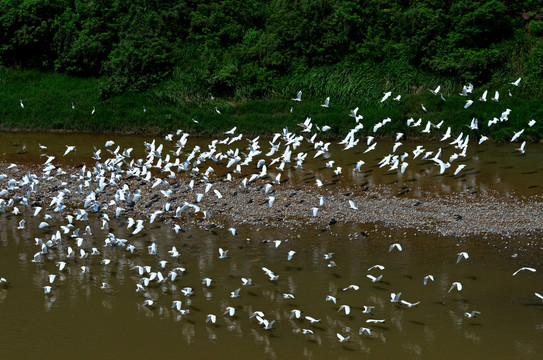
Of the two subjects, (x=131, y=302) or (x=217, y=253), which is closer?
(x=131, y=302)

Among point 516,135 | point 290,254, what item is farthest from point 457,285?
point 516,135

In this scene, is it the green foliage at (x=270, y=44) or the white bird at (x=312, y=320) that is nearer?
the white bird at (x=312, y=320)

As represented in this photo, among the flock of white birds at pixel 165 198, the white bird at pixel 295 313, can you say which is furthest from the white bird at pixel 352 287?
the white bird at pixel 295 313

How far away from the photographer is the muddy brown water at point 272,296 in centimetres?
1420

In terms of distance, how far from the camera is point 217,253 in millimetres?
18234

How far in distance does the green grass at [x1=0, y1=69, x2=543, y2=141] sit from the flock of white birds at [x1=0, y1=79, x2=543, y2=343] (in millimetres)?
442

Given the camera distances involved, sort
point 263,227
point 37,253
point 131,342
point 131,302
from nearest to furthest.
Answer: point 131,342, point 131,302, point 37,253, point 263,227

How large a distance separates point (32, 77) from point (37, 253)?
608 inches

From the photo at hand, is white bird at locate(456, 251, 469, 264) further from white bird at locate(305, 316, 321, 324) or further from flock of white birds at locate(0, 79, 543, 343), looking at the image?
white bird at locate(305, 316, 321, 324)

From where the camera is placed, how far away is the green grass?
26.1 meters

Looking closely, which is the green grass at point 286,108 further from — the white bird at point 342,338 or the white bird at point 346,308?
the white bird at point 342,338

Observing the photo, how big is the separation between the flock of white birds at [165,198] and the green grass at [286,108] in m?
0.44

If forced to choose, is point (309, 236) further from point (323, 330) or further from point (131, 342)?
point (131, 342)

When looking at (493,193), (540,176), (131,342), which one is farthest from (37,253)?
(540,176)
